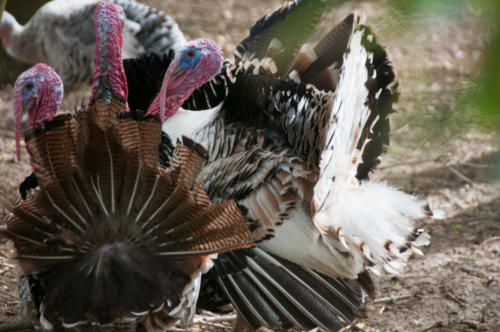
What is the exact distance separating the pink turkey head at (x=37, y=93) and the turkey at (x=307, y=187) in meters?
0.59

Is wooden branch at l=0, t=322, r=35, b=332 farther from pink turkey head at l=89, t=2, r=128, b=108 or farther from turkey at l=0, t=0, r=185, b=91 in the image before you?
turkey at l=0, t=0, r=185, b=91

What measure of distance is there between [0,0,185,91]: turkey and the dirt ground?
1.25 ft

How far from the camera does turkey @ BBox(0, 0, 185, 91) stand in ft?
16.6

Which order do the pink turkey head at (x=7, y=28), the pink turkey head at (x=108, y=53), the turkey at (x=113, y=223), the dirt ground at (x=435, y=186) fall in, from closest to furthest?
the dirt ground at (x=435, y=186) → the turkey at (x=113, y=223) → the pink turkey head at (x=108, y=53) → the pink turkey head at (x=7, y=28)

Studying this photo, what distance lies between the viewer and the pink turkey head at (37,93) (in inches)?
119

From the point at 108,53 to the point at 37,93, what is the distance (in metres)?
0.41

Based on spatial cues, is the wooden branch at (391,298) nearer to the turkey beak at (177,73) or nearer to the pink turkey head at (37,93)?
the turkey beak at (177,73)

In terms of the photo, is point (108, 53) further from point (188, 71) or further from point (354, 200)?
point (354, 200)

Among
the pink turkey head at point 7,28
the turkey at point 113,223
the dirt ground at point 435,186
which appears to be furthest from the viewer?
the pink turkey head at point 7,28

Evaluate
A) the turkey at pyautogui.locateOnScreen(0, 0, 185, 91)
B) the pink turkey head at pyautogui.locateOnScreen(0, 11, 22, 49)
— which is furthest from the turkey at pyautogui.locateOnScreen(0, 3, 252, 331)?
the pink turkey head at pyautogui.locateOnScreen(0, 11, 22, 49)

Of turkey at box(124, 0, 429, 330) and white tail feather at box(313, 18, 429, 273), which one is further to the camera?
turkey at box(124, 0, 429, 330)

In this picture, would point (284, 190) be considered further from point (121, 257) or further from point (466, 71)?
point (466, 71)

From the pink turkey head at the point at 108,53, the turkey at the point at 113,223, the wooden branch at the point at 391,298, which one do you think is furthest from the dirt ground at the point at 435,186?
the pink turkey head at the point at 108,53

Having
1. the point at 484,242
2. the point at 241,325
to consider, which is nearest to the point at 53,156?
the point at 241,325
